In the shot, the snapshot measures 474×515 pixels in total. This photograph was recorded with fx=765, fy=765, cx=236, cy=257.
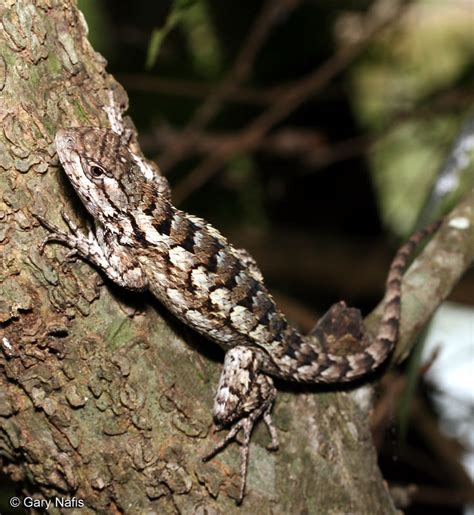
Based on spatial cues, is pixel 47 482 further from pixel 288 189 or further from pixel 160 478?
pixel 288 189

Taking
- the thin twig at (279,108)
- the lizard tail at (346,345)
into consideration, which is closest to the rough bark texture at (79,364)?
the lizard tail at (346,345)

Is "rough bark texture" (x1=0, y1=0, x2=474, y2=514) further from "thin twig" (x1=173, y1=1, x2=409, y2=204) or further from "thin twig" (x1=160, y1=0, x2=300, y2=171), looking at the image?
"thin twig" (x1=173, y1=1, x2=409, y2=204)

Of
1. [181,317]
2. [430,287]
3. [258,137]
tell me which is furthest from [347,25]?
[181,317]

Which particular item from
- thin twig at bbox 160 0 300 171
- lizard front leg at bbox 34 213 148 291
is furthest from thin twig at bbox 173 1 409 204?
lizard front leg at bbox 34 213 148 291

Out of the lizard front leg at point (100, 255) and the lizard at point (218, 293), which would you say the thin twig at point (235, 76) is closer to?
the lizard at point (218, 293)

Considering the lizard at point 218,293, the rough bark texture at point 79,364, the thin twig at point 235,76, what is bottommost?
the rough bark texture at point 79,364

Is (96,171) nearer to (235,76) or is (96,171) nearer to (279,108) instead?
(235,76)
